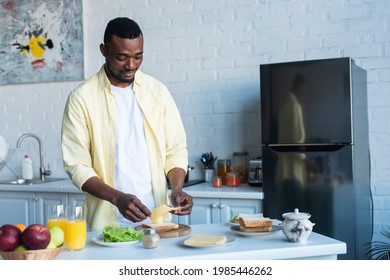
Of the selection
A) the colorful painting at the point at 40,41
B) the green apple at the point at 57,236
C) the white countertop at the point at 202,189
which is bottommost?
the white countertop at the point at 202,189

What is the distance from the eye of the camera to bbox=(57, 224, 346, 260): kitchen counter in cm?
157

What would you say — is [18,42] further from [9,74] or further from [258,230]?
[258,230]

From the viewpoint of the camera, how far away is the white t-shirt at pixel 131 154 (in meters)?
2.21

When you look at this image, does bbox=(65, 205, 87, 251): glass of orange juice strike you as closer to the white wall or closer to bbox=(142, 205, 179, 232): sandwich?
bbox=(142, 205, 179, 232): sandwich

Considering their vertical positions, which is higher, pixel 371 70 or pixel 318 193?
pixel 371 70

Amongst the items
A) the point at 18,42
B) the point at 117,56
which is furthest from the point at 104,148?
the point at 18,42

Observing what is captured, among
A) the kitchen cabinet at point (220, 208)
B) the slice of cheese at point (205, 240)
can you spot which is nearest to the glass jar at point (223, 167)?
the kitchen cabinet at point (220, 208)

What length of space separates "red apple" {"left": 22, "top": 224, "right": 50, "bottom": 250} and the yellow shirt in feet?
1.97

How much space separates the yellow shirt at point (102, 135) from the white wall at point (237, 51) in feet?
4.73

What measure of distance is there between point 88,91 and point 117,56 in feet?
0.72

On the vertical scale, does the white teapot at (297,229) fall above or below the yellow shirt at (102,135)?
below

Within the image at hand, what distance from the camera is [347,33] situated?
3387 millimetres

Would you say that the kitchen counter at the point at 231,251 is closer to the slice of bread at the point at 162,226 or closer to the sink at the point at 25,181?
the slice of bread at the point at 162,226

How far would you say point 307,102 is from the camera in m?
2.98
